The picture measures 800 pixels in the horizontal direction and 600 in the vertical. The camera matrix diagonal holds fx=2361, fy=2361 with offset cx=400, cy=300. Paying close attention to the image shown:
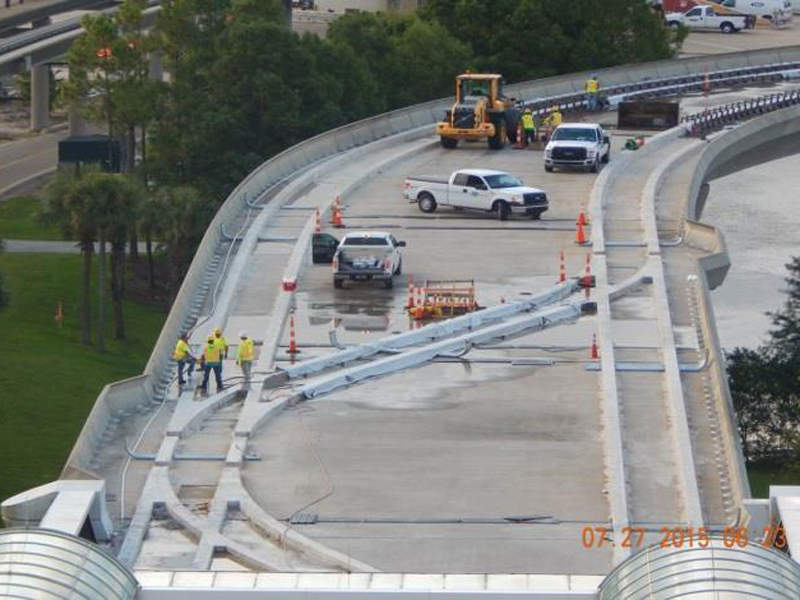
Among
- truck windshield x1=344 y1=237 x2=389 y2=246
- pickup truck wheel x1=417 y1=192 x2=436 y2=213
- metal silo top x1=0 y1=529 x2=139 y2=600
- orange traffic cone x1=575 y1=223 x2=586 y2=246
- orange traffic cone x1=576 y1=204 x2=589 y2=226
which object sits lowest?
metal silo top x1=0 y1=529 x2=139 y2=600

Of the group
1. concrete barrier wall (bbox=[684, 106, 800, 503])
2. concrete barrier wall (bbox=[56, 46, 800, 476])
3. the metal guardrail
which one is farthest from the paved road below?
concrete barrier wall (bbox=[684, 106, 800, 503])

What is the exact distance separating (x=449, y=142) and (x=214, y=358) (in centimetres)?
3248

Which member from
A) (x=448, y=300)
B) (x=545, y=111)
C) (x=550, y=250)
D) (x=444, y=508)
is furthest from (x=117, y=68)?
(x=444, y=508)

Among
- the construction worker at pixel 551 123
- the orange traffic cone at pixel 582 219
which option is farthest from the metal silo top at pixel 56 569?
the construction worker at pixel 551 123

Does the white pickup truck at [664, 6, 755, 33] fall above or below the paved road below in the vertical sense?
above

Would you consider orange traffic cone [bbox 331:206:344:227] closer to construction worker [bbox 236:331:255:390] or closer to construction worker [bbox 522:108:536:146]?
construction worker [bbox 236:331:255:390]

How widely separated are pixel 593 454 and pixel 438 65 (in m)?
58.2

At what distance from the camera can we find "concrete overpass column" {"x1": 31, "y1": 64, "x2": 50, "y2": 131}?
118 metres

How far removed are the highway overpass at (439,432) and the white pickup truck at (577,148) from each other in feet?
16.6

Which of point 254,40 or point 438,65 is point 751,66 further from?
point 254,40

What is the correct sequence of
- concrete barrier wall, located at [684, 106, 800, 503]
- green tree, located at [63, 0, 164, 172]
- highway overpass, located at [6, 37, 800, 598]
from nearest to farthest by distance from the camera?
highway overpass, located at [6, 37, 800, 598] < concrete barrier wall, located at [684, 106, 800, 503] < green tree, located at [63, 0, 164, 172]

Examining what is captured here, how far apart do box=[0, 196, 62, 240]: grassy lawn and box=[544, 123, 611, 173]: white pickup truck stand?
71.6 ft

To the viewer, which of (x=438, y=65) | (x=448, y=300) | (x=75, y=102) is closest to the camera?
(x=448, y=300)

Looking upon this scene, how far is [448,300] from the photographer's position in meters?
52.2
